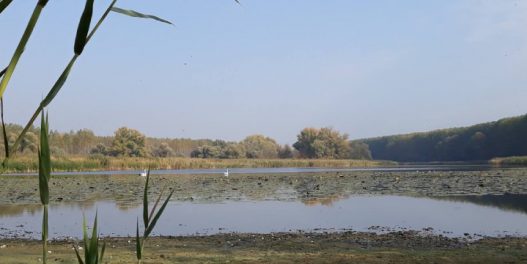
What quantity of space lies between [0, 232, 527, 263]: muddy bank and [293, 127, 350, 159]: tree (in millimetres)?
62712

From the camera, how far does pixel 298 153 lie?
75.7 m

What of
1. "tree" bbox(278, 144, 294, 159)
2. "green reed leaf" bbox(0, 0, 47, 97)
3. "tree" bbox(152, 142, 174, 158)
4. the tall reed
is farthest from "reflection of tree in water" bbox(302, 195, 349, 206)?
"tree" bbox(278, 144, 294, 159)

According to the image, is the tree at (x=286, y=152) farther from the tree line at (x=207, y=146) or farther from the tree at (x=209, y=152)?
the tree at (x=209, y=152)

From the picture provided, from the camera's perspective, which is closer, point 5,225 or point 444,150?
point 5,225

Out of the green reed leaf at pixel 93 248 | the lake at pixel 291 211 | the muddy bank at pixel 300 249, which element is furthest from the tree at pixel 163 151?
the green reed leaf at pixel 93 248

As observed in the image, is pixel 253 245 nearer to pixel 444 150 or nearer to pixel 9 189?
pixel 9 189

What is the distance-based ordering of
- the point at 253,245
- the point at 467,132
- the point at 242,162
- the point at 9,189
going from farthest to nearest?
the point at 467,132 → the point at 242,162 → the point at 9,189 → the point at 253,245

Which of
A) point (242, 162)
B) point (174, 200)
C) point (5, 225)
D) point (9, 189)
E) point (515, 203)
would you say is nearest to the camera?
point (5, 225)

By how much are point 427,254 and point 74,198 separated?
1236 centimetres

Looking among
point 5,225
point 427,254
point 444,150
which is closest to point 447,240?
point 427,254

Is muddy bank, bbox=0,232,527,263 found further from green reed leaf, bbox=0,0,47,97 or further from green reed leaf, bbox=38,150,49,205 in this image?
green reed leaf, bbox=0,0,47,97

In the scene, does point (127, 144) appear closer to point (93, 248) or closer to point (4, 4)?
point (93, 248)

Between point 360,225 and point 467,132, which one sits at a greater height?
point 467,132

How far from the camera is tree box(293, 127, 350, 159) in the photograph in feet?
233
